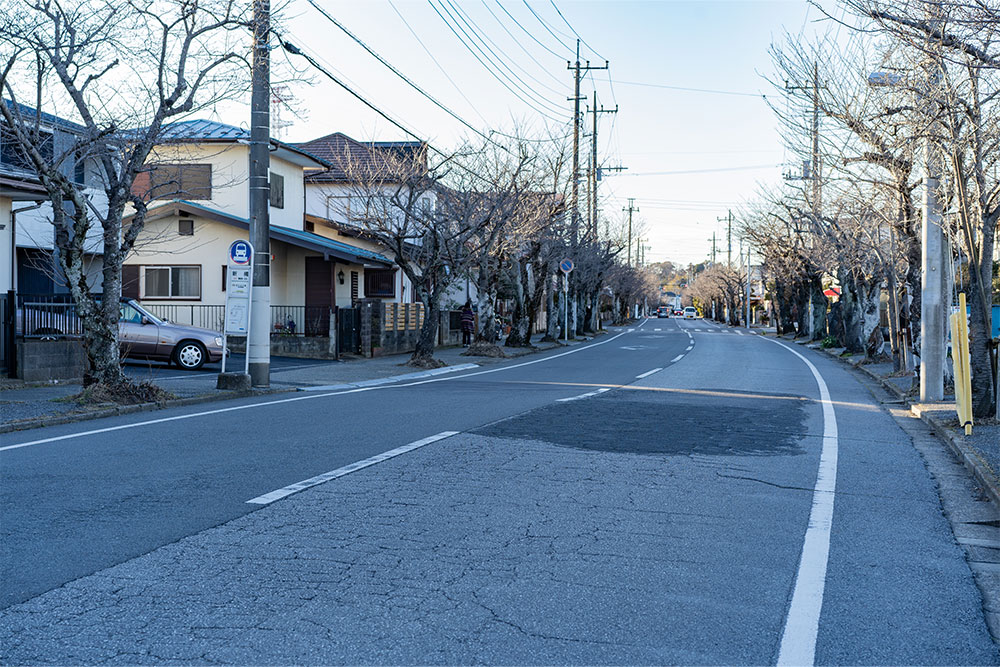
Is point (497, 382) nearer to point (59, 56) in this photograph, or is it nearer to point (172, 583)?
point (59, 56)

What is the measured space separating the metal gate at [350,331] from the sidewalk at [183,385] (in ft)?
3.03

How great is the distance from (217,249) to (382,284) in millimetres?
9837

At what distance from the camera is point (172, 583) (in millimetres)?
4902

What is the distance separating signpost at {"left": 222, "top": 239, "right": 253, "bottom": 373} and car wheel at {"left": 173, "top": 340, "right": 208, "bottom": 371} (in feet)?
18.7

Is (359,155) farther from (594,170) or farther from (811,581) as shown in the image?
(811,581)

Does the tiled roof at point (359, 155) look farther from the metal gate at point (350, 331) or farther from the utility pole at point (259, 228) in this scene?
the utility pole at point (259, 228)

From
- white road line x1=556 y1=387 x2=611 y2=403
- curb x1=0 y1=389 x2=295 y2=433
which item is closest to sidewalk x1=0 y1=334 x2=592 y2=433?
curb x1=0 y1=389 x2=295 y2=433

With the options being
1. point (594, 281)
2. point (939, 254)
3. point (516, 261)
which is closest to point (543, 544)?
point (939, 254)

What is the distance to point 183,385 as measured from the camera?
54.6 feet

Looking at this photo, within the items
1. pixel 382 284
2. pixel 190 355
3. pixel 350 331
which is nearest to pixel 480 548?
pixel 190 355

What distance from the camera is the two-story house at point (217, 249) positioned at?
27859mm

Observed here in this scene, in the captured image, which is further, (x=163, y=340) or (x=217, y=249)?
(x=217, y=249)

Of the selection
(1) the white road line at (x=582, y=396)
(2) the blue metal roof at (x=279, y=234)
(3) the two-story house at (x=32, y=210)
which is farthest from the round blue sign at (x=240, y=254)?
(2) the blue metal roof at (x=279, y=234)

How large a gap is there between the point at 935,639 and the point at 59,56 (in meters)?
12.8
